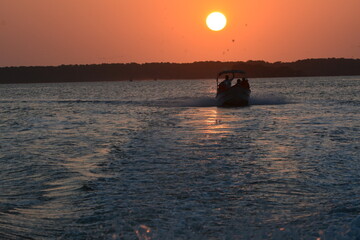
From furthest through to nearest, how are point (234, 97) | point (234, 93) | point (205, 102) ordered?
1. point (205, 102)
2. point (234, 97)
3. point (234, 93)

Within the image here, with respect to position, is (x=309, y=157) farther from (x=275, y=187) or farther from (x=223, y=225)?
(x=223, y=225)

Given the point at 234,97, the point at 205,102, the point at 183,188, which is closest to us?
the point at 183,188

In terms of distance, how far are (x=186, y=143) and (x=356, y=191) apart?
833 cm

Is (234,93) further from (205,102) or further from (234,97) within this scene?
(205,102)

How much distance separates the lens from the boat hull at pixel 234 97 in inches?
1544

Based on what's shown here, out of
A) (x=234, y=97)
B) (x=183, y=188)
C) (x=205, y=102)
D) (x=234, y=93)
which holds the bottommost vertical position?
(x=205, y=102)

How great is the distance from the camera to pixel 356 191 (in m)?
8.98

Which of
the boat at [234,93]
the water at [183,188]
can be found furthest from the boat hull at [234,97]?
the water at [183,188]

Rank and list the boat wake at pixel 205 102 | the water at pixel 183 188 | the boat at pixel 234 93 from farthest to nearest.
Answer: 1. the boat wake at pixel 205 102
2. the boat at pixel 234 93
3. the water at pixel 183 188

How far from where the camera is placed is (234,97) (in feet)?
129

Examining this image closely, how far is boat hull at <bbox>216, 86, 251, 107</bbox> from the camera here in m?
39.2

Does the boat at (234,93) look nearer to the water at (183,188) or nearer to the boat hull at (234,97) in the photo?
the boat hull at (234,97)

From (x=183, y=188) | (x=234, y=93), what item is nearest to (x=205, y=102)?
(x=234, y=93)

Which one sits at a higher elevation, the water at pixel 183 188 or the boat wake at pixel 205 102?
the water at pixel 183 188
